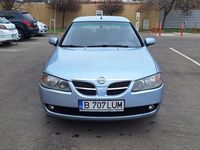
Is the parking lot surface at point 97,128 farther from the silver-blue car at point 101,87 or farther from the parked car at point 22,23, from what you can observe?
the parked car at point 22,23

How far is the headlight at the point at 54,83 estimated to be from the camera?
14.9 feet

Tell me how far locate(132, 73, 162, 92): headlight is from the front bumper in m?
0.06

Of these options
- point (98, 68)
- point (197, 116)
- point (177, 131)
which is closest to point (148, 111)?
point (177, 131)

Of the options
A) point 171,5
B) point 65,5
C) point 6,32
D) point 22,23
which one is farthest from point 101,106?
point 65,5

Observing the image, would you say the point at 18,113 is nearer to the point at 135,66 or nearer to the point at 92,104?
the point at 92,104

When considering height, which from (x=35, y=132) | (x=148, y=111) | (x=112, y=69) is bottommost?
(x=35, y=132)

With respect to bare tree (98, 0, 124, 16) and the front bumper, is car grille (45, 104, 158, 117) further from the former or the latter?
bare tree (98, 0, 124, 16)

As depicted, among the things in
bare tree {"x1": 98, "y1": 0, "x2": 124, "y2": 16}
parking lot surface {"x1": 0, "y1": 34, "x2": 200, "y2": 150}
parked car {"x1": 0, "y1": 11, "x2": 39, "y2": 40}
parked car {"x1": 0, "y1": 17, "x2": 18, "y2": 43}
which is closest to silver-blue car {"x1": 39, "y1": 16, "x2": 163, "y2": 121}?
parking lot surface {"x1": 0, "y1": 34, "x2": 200, "y2": 150}

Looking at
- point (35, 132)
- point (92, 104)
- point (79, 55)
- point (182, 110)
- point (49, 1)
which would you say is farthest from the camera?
point (49, 1)

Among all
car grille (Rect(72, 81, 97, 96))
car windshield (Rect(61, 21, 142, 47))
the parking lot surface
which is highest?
car windshield (Rect(61, 21, 142, 47))

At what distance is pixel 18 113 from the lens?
5598mm

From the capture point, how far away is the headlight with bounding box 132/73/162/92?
4512 mm

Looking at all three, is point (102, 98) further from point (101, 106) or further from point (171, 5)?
point (171, 5)

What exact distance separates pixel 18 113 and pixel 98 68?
67.4 inches
